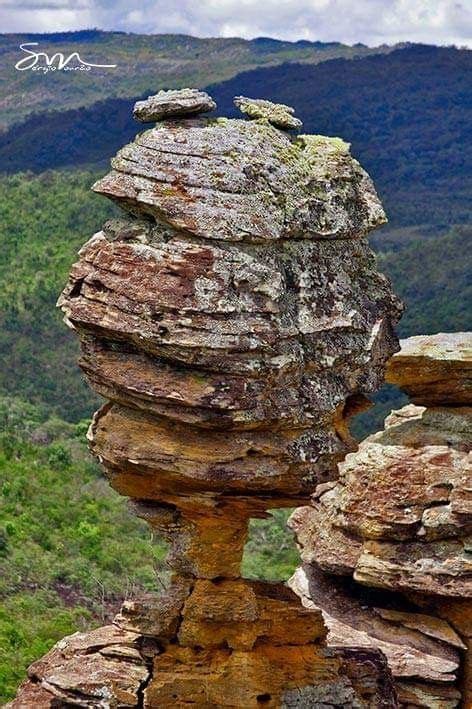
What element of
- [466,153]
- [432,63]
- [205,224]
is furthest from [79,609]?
[432,63]

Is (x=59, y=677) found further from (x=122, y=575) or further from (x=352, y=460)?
(x=122, y=575)

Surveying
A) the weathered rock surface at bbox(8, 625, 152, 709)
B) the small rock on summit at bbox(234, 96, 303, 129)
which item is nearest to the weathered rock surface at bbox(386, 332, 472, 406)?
the small rock on summit at bbox(234, 96, 303, 129)

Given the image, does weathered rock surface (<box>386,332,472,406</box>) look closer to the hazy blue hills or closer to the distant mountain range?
the distant mountain range

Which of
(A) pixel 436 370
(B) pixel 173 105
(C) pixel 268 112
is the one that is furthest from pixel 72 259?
(B) pixel 173 105

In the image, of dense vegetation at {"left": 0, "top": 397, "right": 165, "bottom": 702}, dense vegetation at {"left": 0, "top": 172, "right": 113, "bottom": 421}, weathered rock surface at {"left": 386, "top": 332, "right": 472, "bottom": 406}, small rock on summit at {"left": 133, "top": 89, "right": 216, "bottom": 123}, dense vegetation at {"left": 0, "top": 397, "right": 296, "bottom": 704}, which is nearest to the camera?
small rock on summit at {"left": 133, "top": 89, "right": 216, "bottom": 123}

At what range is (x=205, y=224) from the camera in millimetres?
16219

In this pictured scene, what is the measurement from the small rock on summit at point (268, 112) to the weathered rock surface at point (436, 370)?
6.60 meters

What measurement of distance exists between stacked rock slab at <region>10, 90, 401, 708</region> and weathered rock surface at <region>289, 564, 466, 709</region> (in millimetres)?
3102

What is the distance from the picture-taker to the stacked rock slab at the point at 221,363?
640 inches

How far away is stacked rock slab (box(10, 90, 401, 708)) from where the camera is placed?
16.3m

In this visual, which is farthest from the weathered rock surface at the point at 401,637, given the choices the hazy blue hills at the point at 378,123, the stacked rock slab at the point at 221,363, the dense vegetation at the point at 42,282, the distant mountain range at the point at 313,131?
the hazy blue hills at the point at 378,123

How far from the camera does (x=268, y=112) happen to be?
18094 millimetres

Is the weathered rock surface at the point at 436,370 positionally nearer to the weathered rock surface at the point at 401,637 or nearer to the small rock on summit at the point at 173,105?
the weathered rock surface at the point at 401,637

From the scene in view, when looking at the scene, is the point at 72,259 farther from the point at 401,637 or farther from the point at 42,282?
the point at 401,637
